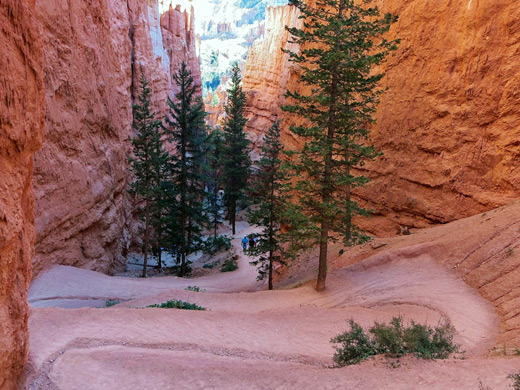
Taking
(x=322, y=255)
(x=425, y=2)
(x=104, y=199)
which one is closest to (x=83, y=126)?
(x=104, y=199)

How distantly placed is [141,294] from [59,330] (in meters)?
8.46

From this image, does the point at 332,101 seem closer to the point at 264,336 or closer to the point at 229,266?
the point at 264,336

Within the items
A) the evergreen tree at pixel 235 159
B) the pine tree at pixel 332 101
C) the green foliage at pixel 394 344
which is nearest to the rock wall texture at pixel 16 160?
the green foliage at pixel 394 344

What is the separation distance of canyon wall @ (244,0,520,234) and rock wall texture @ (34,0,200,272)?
15.6 meters

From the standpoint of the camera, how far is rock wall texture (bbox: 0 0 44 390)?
17.0ft

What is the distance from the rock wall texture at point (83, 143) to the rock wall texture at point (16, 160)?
11.7 meters

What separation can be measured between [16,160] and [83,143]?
15842 millimetres

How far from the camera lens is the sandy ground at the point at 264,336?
18.9 ft

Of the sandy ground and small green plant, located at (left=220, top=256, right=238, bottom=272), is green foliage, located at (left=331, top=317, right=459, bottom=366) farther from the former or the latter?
small green plant, located at (left=220, top=256, right=238, bottom=272)

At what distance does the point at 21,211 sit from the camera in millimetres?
5773

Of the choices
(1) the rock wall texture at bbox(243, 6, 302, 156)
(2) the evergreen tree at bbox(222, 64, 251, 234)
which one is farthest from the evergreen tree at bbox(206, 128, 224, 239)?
(1) the rock wall texture at bbox(243, 6, 302, 156)

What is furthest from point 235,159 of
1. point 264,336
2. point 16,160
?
point 16,160

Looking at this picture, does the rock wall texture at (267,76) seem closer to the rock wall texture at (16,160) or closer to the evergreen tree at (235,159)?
the evergreen tree at (235,159)

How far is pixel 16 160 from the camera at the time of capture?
5.64 m
